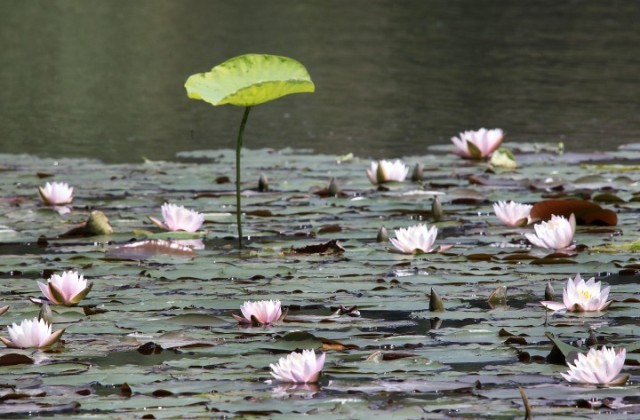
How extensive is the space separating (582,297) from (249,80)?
1.15 meters

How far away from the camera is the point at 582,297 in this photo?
2.72 metres

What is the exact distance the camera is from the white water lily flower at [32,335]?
2422 millimetres

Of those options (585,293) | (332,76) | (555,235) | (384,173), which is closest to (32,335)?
(585,293)

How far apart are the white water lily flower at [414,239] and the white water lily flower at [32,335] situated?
125 centimetres

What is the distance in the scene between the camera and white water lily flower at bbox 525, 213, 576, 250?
3.45 meters

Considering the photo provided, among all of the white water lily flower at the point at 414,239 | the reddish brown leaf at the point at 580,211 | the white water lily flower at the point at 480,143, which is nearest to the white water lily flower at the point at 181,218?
the white water lily flower at the point at 414,239

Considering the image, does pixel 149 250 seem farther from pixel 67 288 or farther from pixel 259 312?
pixel 259 312

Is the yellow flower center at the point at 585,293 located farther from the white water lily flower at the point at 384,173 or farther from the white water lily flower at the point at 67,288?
the white water lily flower at the point at 384,173

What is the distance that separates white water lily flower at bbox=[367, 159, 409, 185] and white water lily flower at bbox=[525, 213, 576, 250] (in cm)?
141

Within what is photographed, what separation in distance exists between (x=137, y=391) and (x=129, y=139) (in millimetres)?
5726

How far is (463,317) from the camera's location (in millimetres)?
2691

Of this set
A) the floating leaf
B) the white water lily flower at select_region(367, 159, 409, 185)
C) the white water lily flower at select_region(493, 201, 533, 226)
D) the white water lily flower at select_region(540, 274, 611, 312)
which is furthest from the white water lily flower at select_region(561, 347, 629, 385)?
the white water lily flower at select_region(367, 159, 409, 185)

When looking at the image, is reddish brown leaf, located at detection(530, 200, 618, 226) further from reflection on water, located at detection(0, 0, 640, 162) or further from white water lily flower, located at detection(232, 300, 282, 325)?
reflection on water, located at detection(0, 0, 640, 162)

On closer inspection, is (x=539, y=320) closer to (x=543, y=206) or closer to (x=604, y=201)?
(x=543, y=206)
